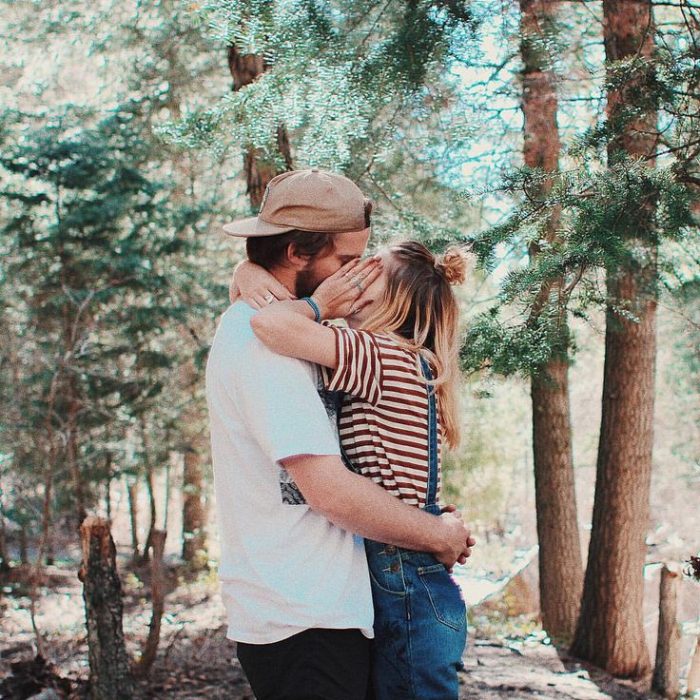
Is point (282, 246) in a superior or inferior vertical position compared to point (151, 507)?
superior

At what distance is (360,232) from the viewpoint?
208 centimetres

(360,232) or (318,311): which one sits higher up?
(360,232)

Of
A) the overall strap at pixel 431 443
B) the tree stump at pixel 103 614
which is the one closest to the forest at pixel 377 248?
the tree stump at pixel 103 614

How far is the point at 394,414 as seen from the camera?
193cm

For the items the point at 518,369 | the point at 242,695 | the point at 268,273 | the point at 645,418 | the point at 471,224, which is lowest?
the point at 242,695

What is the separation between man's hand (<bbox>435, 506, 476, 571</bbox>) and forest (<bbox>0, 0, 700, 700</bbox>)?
782mm

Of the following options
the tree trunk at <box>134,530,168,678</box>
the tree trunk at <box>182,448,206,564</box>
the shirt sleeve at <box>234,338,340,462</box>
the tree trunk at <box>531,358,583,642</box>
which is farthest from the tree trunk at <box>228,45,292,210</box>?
the tree trunk at <box>182,448,206,564</box>

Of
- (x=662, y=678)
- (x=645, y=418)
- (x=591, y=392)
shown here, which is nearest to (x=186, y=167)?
(x=645, y=418)

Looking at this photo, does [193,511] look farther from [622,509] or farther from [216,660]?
[622,509]

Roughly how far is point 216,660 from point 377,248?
375 cm

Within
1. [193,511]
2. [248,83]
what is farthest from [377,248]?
[193,511]

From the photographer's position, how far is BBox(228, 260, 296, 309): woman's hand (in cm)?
195

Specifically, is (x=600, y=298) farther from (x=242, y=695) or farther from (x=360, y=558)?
(x=242, y=695)

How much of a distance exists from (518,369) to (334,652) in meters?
1.80
